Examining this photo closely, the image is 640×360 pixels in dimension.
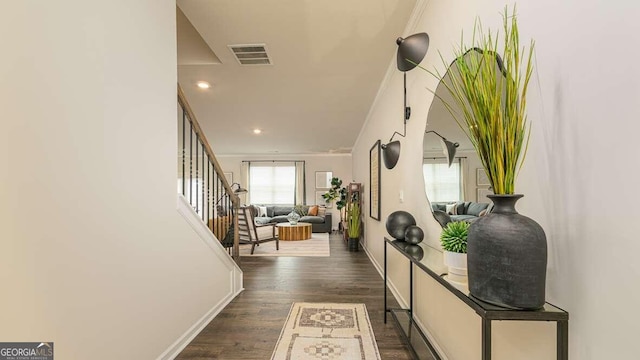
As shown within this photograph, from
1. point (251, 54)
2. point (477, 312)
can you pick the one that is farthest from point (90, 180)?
point (251, 54)

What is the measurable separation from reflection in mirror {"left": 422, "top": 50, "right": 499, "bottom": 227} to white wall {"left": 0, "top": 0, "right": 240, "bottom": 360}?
1.60 meters

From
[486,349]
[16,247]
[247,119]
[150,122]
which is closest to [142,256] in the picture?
[16,247]

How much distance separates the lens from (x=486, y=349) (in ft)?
2.76

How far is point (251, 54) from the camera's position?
2.79 m

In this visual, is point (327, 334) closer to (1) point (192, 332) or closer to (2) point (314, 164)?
(1) point (192, 332)

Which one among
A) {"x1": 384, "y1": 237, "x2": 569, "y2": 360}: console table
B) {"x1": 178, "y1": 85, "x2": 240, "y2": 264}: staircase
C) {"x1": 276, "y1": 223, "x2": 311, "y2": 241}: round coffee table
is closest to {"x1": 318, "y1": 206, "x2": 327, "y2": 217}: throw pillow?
{"x1": 276, "y1": 223, "x2": 311, "y2": 241}: round coffee table

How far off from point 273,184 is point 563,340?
8822 mm

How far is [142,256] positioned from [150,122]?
816 millimetres

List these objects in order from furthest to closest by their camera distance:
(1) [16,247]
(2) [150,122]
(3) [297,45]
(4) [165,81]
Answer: (3) [297,45], (4) [165,81], (2) [150,122], (1) [16,247]

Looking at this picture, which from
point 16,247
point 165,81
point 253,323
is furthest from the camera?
point 253,323

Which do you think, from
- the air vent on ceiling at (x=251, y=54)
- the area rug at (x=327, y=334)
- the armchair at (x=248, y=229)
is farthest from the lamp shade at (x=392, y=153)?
the armchair at (x=248, y=229)

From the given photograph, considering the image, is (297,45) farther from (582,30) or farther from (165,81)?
(582,30)

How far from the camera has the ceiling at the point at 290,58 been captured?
2.13 metres

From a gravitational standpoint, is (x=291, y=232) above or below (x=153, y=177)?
below
